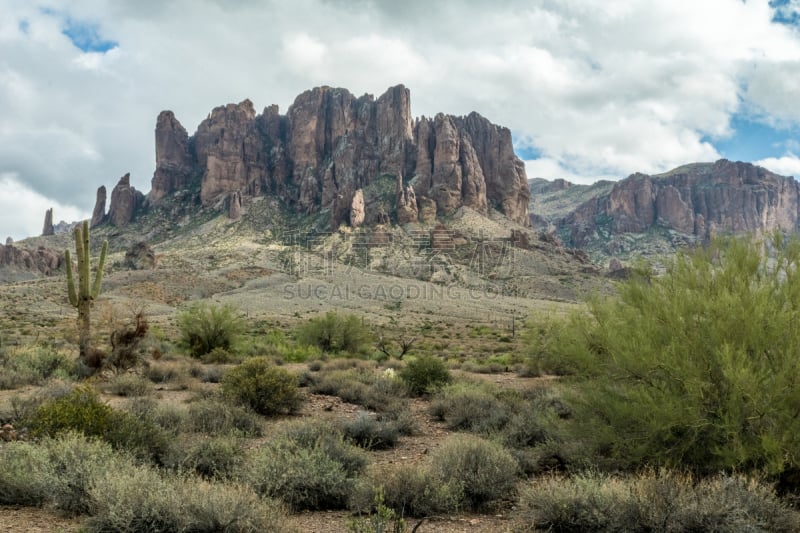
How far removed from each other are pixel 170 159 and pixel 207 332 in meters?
169

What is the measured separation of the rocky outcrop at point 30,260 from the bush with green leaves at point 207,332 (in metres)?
125

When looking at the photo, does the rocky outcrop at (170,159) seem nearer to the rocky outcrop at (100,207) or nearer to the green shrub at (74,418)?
the rocky outcrop at (100,207)

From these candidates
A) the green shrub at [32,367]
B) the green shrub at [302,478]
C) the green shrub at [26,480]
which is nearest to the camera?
the green shrub at [26,480]

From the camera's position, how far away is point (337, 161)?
163 meters

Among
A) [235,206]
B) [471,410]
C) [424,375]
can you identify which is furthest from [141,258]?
[471,410]

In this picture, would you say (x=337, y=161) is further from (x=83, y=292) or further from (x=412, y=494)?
(x=412, y=494)

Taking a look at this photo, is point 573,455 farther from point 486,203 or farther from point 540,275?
point 486,203

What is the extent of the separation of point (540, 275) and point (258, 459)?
341ft

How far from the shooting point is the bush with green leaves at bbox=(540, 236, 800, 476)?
5680 mm

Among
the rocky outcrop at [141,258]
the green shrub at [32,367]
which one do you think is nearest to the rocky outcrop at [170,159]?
the rocky outcrop at [141,258]

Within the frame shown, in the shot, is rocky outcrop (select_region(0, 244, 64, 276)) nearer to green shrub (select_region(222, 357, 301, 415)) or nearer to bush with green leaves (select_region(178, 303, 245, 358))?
bush with green leaves (select_region(178, 303, 245, 358))

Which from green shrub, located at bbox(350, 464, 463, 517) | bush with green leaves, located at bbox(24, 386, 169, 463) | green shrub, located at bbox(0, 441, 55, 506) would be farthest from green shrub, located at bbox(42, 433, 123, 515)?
green shrub, located at bbox(350, 464, 463, 517)

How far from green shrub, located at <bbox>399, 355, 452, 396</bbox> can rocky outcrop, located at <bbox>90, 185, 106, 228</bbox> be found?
183100 millimetres

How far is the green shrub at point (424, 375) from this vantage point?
14930 millimetres
